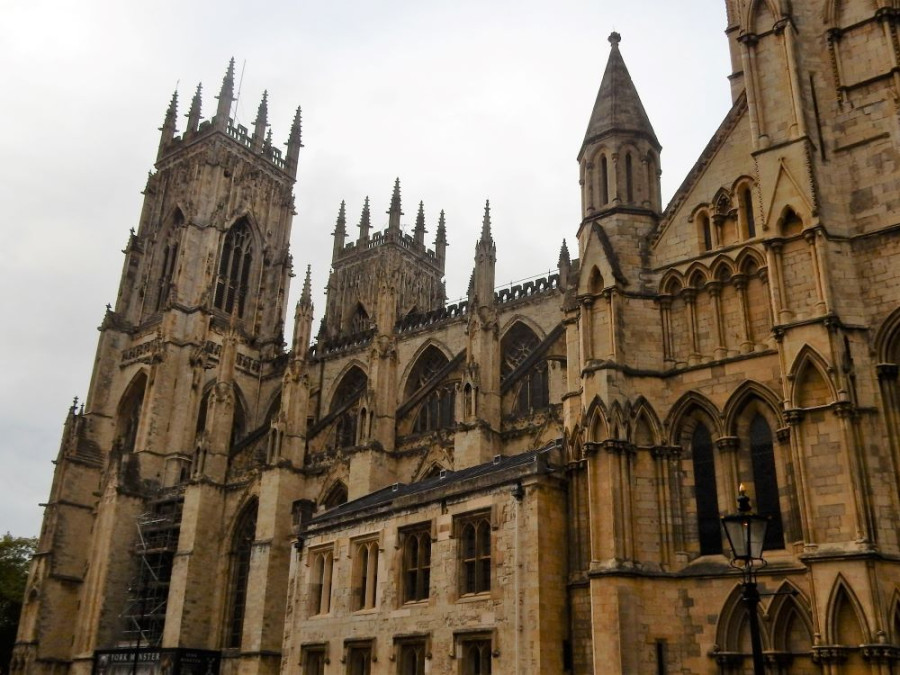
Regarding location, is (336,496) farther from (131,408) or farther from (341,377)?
(131,408)

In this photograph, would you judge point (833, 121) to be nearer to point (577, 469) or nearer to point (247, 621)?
point (577, 469)

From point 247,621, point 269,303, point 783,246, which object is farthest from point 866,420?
point 269,303

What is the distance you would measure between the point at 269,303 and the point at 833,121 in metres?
46.4

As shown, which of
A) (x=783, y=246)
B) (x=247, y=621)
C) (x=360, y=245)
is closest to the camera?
(x=783, y=246)

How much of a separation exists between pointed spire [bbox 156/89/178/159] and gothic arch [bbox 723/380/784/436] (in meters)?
54.7

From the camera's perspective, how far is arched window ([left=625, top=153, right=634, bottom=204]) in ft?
62.2

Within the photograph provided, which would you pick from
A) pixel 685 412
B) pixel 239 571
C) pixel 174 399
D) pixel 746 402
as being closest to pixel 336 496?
pixel 239 571

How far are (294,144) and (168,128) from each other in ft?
29.7

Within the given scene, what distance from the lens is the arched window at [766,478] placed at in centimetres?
1537

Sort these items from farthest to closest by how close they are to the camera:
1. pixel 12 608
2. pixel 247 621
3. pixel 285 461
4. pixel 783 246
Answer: pixel 12 608 < pixel 285 461 < pixel 247 621 < pixel 783 246

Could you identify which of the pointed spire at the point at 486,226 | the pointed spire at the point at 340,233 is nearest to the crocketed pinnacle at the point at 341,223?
the pointed spire at the point at 340,233

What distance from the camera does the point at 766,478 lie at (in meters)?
15.8

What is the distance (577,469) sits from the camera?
17656mm

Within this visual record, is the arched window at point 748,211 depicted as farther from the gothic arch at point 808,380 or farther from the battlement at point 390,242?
the battlement at point 390,242
